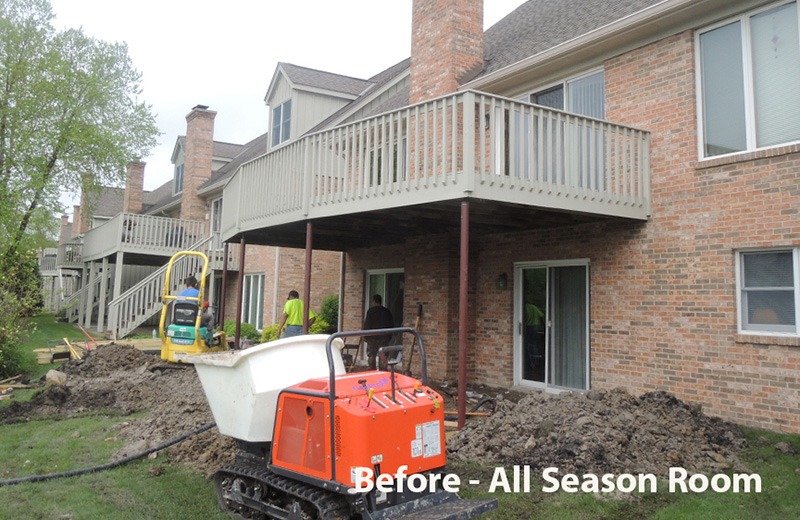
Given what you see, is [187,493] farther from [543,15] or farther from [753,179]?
[543,15]

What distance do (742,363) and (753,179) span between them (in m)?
2.40

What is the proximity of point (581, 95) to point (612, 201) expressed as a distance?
268cm

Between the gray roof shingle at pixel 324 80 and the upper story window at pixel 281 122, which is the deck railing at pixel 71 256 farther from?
the gray roof shingle at pixel 324 80

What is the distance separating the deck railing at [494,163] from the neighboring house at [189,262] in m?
5.08

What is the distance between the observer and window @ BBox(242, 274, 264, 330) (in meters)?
20.6

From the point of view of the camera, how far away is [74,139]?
23.7 m

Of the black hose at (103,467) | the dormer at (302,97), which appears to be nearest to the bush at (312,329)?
the dormer at (302,97)

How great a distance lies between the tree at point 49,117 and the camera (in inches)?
885

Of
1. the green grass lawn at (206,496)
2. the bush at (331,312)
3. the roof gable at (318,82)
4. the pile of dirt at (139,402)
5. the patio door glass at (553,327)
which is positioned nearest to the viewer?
the green grass lawn at (206,496)

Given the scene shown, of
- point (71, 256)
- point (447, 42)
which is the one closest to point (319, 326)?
point (447, 42)

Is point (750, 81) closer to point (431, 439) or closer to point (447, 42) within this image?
point (447, 42)

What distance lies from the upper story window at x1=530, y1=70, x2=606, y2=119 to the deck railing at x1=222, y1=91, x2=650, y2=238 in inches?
51.5

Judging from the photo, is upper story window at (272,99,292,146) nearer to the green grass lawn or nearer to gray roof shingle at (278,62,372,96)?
gray roof shingle at (278,62,372,96)

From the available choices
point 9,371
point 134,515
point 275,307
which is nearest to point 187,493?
point 134,515
